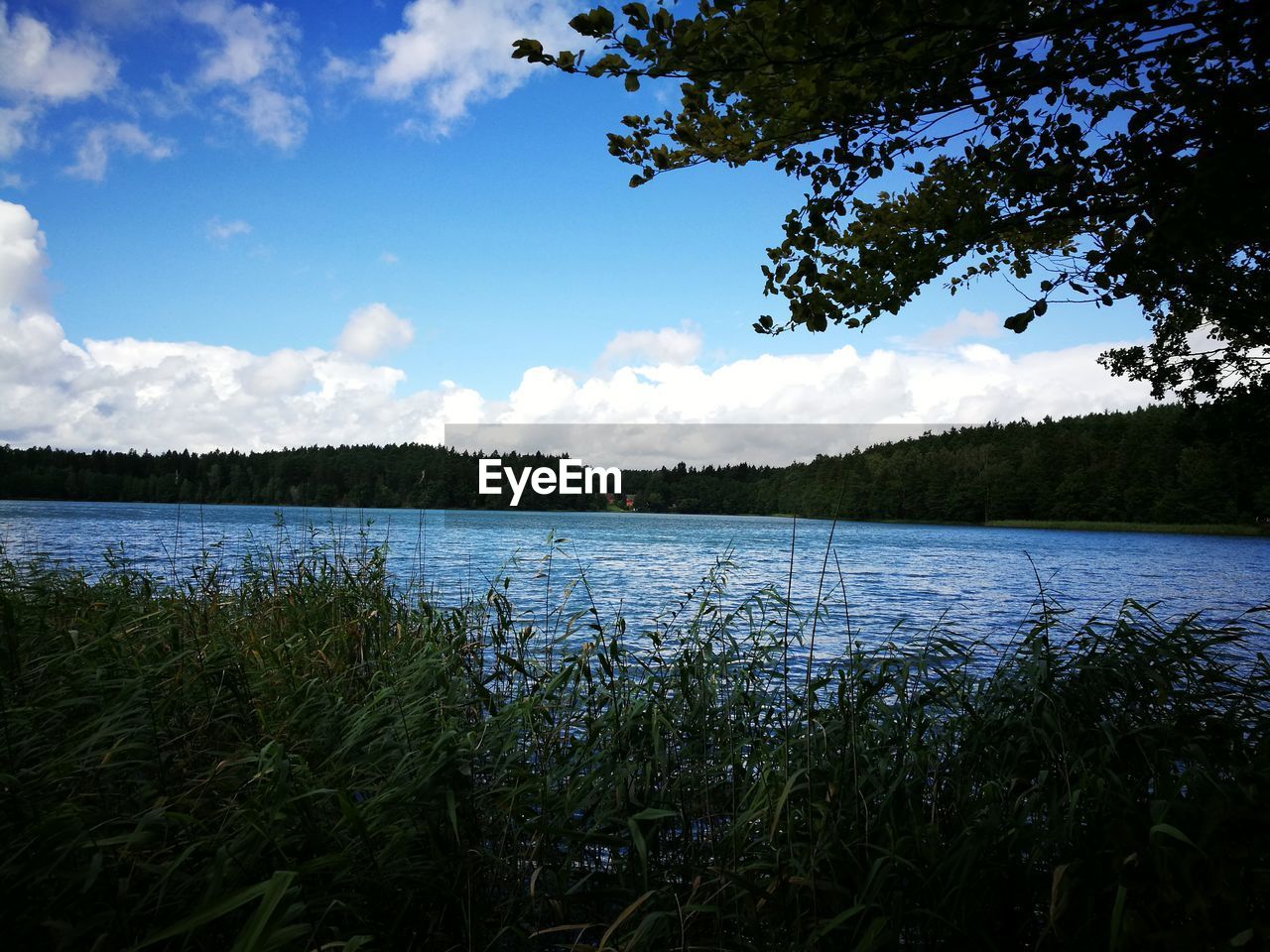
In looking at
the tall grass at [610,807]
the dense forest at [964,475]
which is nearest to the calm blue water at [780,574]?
the tall grass at [610,807]

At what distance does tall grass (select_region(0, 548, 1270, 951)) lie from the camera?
2553mm

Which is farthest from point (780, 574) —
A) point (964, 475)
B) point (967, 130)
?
point (964, 475)

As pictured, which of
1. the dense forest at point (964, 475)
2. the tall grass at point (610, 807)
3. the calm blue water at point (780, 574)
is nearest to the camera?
the tall grass at point (610, 807)

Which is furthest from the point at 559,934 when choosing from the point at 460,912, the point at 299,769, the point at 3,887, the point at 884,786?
the point at 3,887

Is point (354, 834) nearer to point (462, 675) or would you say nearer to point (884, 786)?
point (462, 675)

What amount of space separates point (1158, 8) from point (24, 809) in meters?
7.33

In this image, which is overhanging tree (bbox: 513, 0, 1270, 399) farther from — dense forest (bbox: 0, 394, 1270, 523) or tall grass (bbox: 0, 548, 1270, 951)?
dense forest (bbox: 0, 394, 1270, 523)

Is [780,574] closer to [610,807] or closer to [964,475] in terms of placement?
[610,807]

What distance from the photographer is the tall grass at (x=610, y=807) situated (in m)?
2.55

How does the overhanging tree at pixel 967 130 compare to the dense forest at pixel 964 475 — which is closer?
the overhanging tree at pixel 967 130

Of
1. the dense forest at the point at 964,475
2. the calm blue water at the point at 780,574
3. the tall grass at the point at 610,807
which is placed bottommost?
the calm blue water at the point at 780,574

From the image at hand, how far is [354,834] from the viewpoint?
3338mm

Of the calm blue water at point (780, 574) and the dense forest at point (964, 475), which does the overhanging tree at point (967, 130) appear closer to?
the calm blue water at point (780, 574)

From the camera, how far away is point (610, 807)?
409 cm
